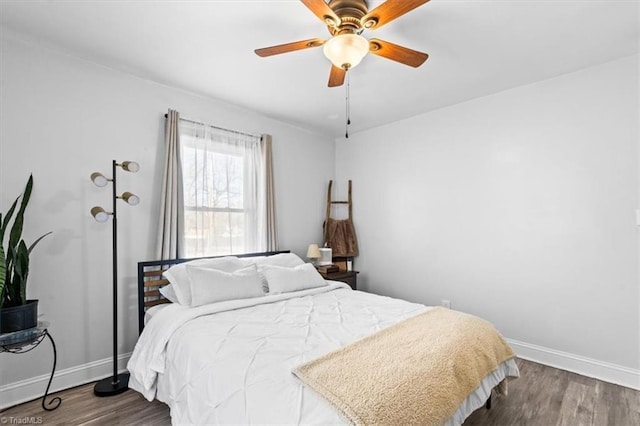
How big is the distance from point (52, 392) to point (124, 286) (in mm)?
884

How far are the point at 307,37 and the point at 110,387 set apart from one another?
306 centimetres

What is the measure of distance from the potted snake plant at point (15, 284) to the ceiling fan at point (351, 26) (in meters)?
2.02

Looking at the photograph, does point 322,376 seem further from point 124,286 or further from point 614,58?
point 614,58

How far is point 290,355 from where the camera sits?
170cm

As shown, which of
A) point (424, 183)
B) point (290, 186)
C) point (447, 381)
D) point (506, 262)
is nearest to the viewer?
point (447, 381)

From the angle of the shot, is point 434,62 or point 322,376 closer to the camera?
point 322,376

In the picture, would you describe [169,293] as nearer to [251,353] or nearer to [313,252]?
[251,353]

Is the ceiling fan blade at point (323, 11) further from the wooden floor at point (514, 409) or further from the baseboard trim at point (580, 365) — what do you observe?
the baseboard trim at point (580, 365)

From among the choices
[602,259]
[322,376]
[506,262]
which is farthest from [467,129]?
[322,376]

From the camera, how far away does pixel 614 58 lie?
2717 millimetres

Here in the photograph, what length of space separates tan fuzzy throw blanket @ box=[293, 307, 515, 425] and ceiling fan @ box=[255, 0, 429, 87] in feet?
5.62

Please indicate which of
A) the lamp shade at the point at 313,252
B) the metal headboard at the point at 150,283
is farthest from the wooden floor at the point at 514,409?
the lamp shade at the point at 313,252

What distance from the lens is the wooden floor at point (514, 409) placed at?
216 cm

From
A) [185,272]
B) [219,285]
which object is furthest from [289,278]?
[185,272]
